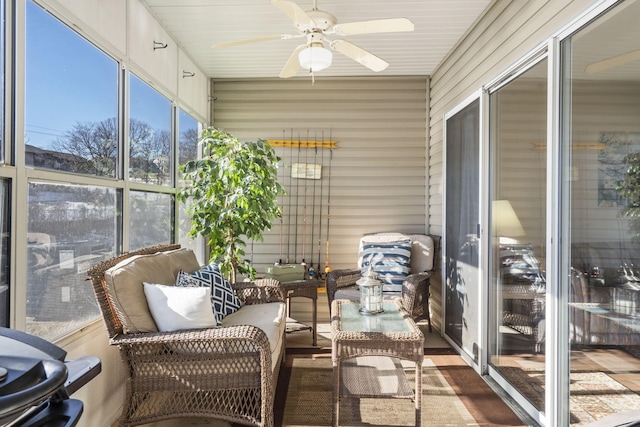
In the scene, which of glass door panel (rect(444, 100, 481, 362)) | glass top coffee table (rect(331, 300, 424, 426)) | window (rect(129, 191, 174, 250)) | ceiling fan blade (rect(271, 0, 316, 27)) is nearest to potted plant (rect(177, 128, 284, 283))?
window (rect(129, 191, 174, 250))

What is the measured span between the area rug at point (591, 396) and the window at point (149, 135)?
2.90 m

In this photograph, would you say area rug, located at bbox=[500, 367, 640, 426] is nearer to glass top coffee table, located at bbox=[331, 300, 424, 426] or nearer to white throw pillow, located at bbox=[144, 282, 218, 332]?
glass top coffee table, located at bbox=[331, 300, 424, 426]

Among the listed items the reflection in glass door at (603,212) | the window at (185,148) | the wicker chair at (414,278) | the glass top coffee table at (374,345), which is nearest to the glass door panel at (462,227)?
the wicker chair at (414,278)

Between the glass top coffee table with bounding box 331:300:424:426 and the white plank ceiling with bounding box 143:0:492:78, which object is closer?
the glass top coffee table with bounding box 331:300:424:426

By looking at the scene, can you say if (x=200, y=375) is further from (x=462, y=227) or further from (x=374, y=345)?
(x=462, y=227)

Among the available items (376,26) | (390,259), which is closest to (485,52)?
(376,26)

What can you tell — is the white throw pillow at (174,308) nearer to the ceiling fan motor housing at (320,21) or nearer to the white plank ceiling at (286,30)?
the ceiling fan motor housing at (320,21)

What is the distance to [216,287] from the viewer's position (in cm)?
292

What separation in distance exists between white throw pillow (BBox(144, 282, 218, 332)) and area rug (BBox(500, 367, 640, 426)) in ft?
6.27

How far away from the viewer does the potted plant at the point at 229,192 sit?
143 inches

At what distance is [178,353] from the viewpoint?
224 centimetres

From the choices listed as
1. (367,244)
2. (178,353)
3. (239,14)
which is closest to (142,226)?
(178,353)

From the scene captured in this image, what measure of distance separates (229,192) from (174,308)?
5.48ft

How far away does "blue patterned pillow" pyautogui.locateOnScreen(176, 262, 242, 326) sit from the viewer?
8.99 ft
